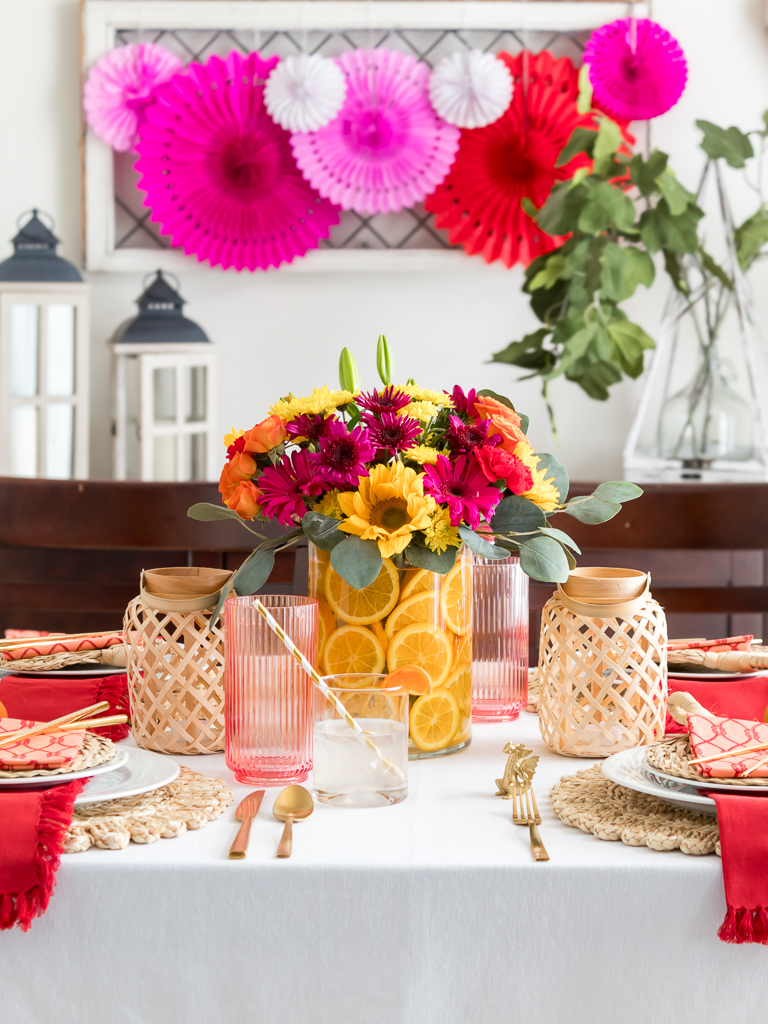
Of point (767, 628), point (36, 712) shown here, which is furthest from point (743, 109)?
point (36, 712)

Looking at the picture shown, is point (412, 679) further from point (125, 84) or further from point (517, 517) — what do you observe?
point (125, 84)

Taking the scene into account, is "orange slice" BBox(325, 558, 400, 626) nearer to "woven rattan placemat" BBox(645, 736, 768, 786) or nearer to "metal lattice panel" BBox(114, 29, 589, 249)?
"woven rattan placemat" BBox(645, 736, 768, 786)

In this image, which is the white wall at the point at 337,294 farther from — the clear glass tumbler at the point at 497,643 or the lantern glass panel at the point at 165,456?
the clear glass tumbler at the point at 497,643

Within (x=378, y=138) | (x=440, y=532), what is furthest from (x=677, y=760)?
(x=378, y=138)

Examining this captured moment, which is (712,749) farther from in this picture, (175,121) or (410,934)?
(175,121)

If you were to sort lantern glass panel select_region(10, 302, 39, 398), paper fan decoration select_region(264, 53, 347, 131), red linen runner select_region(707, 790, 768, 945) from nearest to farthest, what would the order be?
red linen runner select_region(707, 790, 768, 945)
lantern glass panel select_region(10, 302, 39, 398)
paper fan decoration select_region(264, 53, 347, 131)

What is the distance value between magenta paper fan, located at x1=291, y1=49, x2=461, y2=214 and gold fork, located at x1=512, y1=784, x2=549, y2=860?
6.09 ft

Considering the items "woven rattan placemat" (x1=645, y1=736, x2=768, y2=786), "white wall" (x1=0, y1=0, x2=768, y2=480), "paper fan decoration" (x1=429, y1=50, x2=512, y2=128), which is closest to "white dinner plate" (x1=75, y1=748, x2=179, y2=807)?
"woven rattan placemat" (x1=645, y1=736, x2=768, y2=786)

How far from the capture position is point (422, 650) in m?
0.79

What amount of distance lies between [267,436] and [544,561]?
0.23m

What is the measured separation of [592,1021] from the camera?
Result: 57 centimetres

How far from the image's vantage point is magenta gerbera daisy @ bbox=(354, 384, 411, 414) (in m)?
0.76

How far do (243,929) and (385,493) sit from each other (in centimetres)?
31

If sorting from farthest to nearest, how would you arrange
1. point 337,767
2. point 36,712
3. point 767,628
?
point 767,628 < point 36,712 < point 337,767
